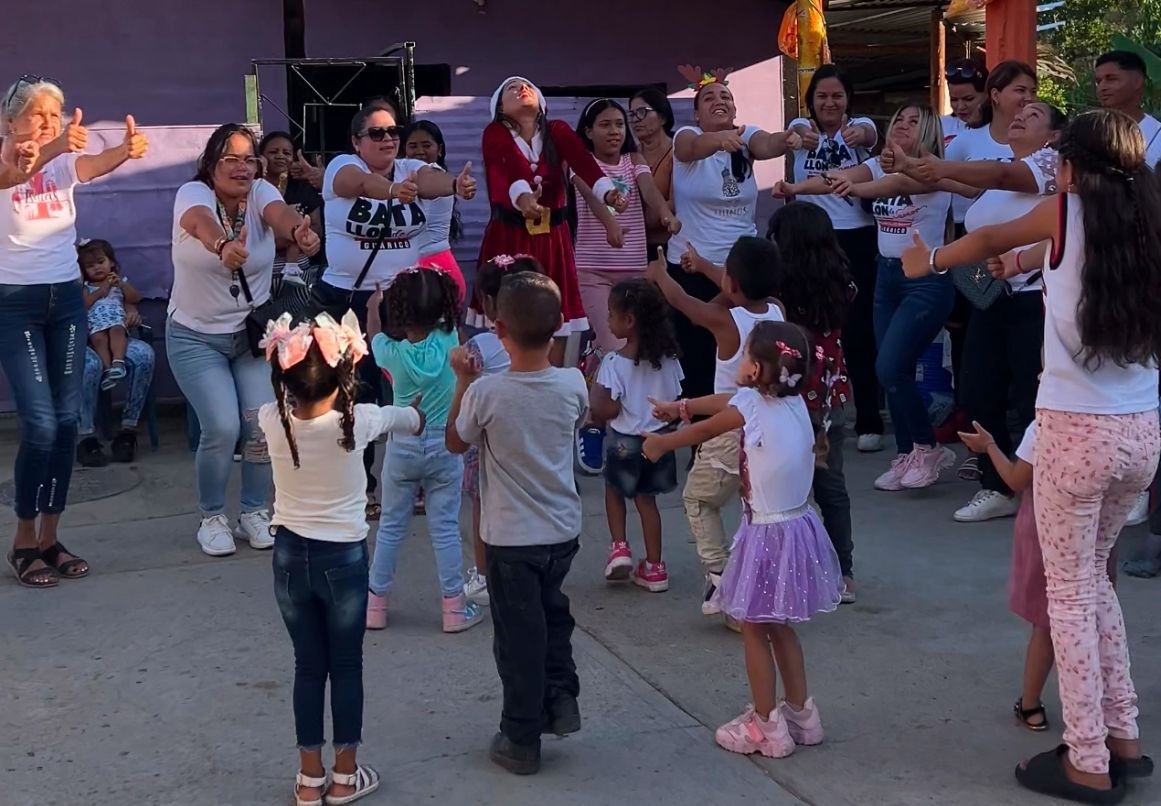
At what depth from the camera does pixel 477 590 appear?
209 inches

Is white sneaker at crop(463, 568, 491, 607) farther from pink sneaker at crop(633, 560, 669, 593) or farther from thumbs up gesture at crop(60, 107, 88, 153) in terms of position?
thumbs up gesture at crop(60, 107, 88, 153)

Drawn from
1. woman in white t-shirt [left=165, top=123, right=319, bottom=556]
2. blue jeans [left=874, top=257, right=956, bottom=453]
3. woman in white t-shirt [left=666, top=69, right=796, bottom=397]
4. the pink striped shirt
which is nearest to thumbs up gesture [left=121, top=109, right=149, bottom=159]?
woman in white t-shirt [left=165, top=123, right=319, bottom=556]

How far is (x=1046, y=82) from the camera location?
71.4ft

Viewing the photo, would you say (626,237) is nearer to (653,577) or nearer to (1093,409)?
(653,577)

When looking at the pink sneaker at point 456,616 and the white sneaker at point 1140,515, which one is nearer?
the pink sneaker at point 456,616

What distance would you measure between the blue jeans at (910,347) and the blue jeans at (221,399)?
3.16 m

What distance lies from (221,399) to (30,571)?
1045mm

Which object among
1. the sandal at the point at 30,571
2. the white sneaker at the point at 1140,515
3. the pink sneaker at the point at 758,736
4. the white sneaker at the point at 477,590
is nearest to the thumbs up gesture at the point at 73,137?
the sandal at the point at 30,571

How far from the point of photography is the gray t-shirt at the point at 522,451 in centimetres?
375

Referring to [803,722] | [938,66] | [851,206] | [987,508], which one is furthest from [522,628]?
[938,66]

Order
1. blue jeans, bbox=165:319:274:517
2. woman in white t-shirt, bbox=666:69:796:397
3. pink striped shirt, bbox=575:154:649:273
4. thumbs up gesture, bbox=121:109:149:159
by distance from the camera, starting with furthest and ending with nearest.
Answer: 1. pink striped shirt, bbox=575:154:649:273
2. woman in white t-shirt, bbox=666:69:796:397
3. blue jeans, bbox=165:319:274:517
4. thumbs up gesture, bbox=121:109:149:159

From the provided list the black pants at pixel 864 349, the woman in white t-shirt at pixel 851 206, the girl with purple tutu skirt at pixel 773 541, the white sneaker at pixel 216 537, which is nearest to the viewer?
the girl with purple tutu skirt at pixel 773 541

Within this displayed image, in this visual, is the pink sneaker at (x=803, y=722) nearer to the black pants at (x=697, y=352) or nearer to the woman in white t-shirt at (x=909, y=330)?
the woman in white t-shirt at (x=909, y=330)

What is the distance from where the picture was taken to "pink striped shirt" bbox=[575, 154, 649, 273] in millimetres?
7160
